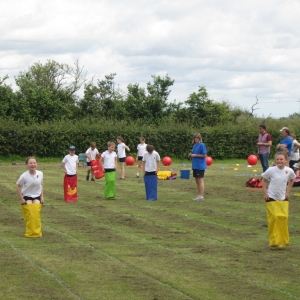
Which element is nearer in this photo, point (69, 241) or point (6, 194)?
point (69, 241)

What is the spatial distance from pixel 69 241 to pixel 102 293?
4220 mm

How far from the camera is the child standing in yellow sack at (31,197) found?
43.9 ft

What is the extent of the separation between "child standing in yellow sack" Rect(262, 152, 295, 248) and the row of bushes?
3583cm

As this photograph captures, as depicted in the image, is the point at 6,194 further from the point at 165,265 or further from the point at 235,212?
the point at 165,265

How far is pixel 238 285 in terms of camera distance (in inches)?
368

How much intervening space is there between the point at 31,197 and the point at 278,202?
450 centimetres

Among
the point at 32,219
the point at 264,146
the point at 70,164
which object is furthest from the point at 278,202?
the point at 264,146

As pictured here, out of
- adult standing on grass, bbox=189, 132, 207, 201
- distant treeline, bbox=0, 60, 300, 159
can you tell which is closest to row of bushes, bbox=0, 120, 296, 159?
distant treeline, bbox=0, 60, 300, 159

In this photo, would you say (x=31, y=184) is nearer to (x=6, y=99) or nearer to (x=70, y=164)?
(x=70, y=164)

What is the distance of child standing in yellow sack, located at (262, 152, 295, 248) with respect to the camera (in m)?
12.1

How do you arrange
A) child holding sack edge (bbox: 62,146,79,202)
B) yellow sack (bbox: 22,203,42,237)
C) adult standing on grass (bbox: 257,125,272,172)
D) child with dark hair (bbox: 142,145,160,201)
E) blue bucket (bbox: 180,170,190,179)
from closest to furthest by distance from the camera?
yellow sack (bbox: 22,203,42,237)
child holding sack edge (bbox: 62,146,79,202)
child with dark hair (bbox: 142,145,160,201)
adult standing on grass (bbox: 257,125,272,172)
blue bucket (bbox: 180,170,190,179)

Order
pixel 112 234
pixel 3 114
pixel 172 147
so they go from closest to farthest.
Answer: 1. pixel 112 234
2. pixel 172 147
3. pixel 3 114

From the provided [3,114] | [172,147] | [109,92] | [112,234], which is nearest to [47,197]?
[112,234]

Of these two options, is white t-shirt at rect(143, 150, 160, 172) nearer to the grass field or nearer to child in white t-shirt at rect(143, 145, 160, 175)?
child in white t-shirt at rect(143, 145, 160, 175)
